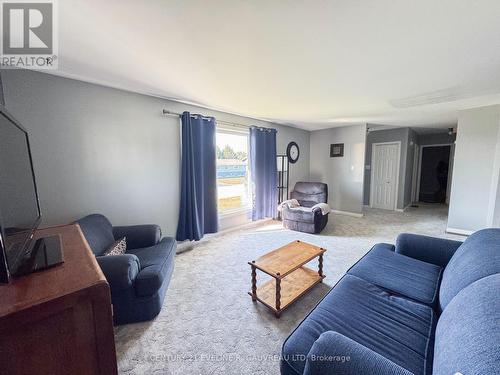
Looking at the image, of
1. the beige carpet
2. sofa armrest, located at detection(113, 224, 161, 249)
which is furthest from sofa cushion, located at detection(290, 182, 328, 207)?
sofa armrest, located at detection(113, 224, 161, 249)

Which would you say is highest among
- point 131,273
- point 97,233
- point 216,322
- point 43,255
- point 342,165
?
point 342,165

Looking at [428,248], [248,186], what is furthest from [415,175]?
[428,248]

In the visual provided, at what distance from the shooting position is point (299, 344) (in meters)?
1.04

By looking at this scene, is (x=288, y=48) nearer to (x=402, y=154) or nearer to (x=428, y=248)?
(x=428, y=248)

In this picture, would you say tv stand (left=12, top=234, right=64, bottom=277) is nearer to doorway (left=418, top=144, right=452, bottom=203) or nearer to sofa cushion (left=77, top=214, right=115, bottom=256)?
sofa cushion (left=77, top=214, right=115, bottom=256)

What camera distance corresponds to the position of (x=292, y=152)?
525 centimetres

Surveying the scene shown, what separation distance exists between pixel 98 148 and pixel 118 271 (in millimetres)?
1584

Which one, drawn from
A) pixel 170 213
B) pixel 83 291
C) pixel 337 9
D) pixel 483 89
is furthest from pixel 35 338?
pixel 483 89

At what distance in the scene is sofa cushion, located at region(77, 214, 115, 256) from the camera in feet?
5.95

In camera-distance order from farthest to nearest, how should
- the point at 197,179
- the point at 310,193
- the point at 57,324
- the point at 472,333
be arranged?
the point at 310,193 → the point at 197,179 → the point at 472,333 → the point at 57,324

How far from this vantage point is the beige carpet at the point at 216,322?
1.39 metres

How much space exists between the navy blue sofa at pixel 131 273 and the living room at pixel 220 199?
2 centimetres

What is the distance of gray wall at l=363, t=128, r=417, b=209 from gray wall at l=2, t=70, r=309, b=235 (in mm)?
5020

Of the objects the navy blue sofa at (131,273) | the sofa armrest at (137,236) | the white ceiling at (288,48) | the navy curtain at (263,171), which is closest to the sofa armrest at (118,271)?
the navy blue sofa at (131,273)
